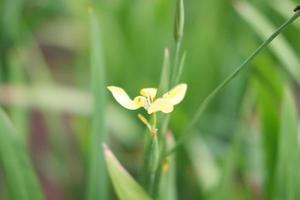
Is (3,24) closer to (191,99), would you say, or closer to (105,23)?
(105,23)

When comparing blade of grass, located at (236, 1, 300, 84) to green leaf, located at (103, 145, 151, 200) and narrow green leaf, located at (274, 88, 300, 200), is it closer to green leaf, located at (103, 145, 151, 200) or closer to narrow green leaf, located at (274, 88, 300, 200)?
narrow green leaf, located at (274, 88, 300, 200)

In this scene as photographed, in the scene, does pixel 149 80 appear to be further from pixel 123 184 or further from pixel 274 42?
pixel 123 184

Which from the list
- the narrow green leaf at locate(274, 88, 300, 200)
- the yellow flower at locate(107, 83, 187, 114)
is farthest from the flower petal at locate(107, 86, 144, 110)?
the narrow green leaf at locate(274, 88, 300, 200)

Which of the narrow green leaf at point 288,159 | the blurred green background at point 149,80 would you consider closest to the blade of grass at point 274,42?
the blurred green background at point 149,80

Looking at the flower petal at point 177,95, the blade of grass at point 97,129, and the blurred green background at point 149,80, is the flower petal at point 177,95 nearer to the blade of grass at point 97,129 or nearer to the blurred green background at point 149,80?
the blade of grass at point 97,129

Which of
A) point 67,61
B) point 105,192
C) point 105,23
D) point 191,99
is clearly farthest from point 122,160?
point 67,61

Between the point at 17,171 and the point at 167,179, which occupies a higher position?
the point at 17,171

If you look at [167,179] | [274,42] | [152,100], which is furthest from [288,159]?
[274,42]
